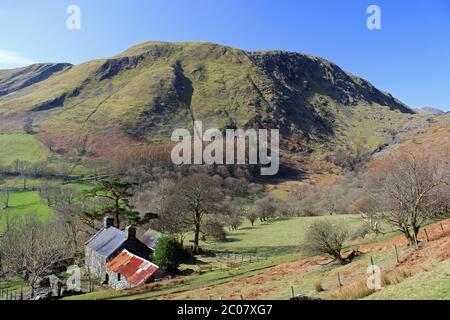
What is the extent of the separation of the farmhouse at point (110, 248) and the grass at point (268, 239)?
53.6 feet

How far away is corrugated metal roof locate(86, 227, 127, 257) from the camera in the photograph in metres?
51.2

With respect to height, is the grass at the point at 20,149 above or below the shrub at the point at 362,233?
above

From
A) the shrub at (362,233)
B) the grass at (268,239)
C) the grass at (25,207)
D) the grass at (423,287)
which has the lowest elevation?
the grass at (268,239)

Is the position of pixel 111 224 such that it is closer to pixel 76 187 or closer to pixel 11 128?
pixel 76 187

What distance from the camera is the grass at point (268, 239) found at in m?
61.6

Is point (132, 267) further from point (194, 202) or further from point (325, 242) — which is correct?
point (325, 242)

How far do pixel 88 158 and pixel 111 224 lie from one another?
119695mm

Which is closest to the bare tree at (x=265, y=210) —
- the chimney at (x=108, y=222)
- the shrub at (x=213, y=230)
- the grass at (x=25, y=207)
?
the shrub at (x=213, y=230)

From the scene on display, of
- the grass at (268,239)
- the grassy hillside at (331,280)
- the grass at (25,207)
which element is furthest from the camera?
the grass at (25,207)

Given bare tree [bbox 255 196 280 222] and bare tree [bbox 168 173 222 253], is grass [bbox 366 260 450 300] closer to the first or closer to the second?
bare tree [bbox 168 173 222 253]

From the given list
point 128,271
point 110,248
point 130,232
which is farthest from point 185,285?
point 110,248

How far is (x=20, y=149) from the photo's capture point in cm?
17050
